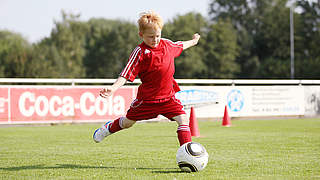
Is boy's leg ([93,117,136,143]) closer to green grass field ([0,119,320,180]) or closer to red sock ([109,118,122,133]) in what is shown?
red sock ([109,118,122,133])

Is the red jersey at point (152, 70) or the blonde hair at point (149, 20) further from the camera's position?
the red jersey at point (152, 70)

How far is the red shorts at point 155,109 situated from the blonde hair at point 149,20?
0.97 meters

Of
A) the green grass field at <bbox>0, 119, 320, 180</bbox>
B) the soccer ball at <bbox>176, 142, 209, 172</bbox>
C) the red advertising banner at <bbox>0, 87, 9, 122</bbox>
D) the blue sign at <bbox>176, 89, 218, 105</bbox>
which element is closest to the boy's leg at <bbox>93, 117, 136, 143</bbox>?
the green grass field at <bbox>0, 119, 320, 180</bbox>

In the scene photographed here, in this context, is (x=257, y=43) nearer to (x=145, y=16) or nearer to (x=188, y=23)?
(x=188, y=23)

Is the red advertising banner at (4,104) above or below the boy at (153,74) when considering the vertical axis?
above

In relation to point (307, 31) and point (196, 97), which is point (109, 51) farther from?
point (196, 97)

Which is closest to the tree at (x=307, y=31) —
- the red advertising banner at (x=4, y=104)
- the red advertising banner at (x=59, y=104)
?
the red advertising banner at (x=59, y=104)

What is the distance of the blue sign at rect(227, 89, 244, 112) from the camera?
806 inches

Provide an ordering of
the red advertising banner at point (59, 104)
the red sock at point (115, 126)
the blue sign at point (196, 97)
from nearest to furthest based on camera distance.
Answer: the red sock at point (115, 126) < the red advertising banner at point (59, 104) < the blue sign at point (196, 97)

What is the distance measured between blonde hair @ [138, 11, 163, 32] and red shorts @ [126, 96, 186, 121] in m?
0.97

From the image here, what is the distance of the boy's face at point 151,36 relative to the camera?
6168 millimetres

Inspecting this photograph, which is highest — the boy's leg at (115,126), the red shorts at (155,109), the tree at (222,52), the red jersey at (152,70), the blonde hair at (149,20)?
the tree at (222,52)

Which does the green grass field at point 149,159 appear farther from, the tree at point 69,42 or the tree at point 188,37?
A: the tree at point 69,42

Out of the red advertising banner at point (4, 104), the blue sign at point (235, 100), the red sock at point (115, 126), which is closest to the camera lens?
the red sock at point (115, 126)
